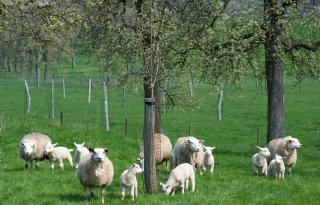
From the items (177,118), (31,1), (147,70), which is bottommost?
(177,118)

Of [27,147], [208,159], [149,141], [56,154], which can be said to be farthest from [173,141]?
[149,141]

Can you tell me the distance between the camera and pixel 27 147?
18.1 m

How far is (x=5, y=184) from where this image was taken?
15.2 metres

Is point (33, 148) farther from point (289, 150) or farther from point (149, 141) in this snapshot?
point (289, 150)

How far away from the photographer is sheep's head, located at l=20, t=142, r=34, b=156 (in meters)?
17.9

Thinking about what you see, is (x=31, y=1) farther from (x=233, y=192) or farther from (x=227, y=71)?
(x=227, y=71)

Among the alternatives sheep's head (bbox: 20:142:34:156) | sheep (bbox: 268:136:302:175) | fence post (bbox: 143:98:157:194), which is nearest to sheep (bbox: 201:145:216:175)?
sheep (bbox: 268:136:302:175)

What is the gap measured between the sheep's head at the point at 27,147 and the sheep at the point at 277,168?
8.12 meters

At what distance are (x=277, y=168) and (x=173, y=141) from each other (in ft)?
42.8

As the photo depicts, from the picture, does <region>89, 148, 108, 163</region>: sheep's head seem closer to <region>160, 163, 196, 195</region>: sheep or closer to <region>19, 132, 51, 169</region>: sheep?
<region>160, 163, 196, 195</region>: sheep

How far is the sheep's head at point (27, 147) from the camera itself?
58.8 feet

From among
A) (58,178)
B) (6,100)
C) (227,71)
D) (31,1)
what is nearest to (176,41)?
(227,71)

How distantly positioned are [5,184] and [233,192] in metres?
6.37

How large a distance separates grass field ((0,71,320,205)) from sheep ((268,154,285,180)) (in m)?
0.49
